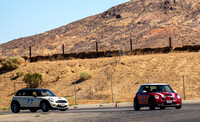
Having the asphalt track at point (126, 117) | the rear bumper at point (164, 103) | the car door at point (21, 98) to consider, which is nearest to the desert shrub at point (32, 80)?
the car door at point (21, 98)

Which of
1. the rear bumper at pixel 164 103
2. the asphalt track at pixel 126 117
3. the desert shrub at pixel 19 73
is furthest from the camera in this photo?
the desert shrub at pixel 19 73

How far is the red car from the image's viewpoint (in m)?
22.0

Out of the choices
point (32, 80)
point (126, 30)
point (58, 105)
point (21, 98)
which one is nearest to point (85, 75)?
point (32, 80)

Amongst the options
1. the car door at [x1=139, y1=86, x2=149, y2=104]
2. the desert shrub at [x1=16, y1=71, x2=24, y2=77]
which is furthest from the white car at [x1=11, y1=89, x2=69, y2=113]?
the desert shrub at [x1=16, y1=71, x2=24, y2=77]

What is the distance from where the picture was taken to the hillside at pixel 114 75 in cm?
4819

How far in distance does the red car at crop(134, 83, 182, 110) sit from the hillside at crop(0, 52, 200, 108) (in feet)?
66.7

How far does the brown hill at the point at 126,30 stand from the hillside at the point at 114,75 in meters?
30.1

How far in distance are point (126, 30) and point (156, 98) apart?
9289 centimetres

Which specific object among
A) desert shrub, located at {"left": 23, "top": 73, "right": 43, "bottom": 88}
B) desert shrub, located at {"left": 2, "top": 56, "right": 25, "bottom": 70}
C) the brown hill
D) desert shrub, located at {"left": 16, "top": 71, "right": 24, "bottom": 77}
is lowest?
desert shrub, located at {"left": 23, "top": 73, "right": 43, "bottom": 88}

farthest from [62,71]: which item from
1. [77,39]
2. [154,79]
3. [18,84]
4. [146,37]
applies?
[77,39]

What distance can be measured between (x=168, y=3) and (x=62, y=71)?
71.6m

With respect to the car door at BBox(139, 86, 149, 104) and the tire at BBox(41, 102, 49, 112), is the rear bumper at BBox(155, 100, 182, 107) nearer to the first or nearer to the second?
the car door at BBox(139, 86, 149, 104)

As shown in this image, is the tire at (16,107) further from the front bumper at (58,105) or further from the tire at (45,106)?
the front bumper at (58,105)

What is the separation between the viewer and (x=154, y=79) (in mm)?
51562
